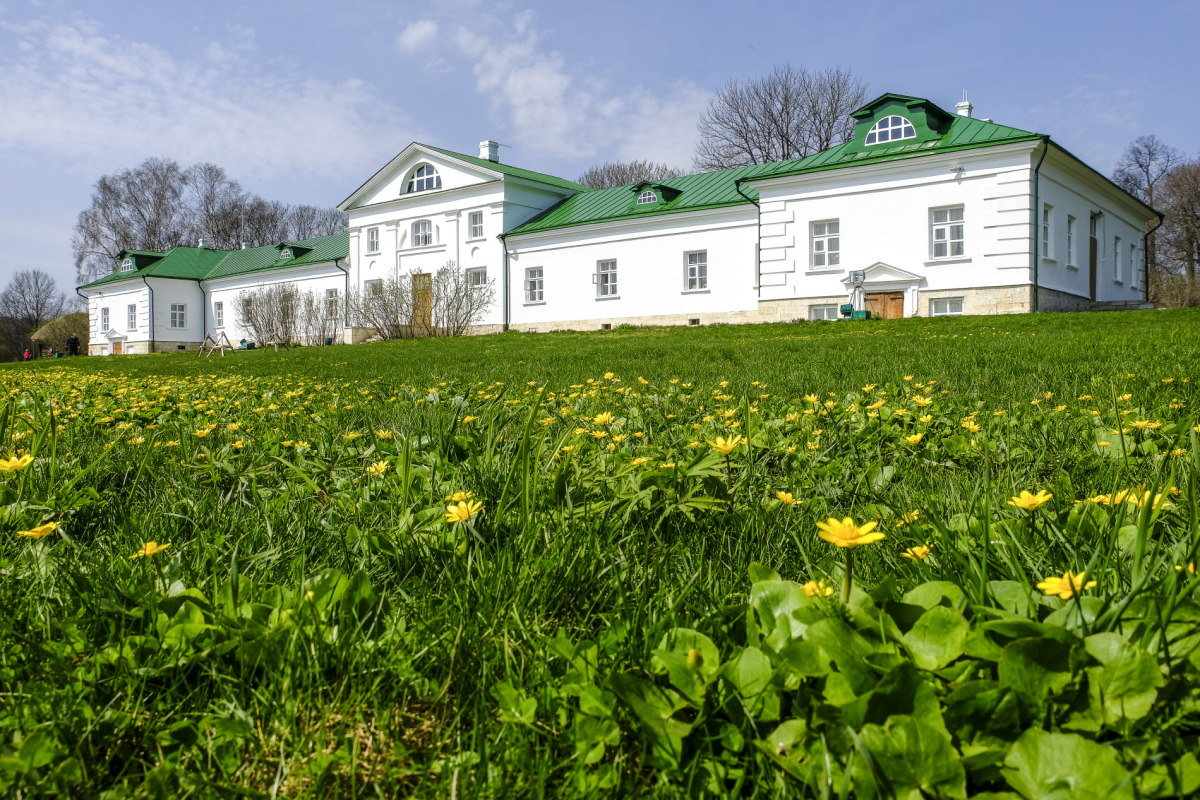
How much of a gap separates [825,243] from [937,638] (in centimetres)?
2242

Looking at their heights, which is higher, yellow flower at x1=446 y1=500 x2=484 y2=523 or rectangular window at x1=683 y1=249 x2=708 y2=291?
rectangular window at x1=683 y1=249 x2=708 y2=291

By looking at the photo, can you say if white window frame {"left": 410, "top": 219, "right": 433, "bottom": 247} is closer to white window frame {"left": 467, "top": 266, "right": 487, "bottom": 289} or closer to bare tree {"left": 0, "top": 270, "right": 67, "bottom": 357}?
white window frame {"left": 467, "top": 266, "right": 487, "bottom": 289}

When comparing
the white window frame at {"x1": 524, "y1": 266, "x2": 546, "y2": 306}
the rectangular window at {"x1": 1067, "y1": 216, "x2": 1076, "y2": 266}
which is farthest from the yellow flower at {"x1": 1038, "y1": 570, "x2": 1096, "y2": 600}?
the white window frame at {"x1": 524, "y1": 266, "x2": 546, "y2": 306}

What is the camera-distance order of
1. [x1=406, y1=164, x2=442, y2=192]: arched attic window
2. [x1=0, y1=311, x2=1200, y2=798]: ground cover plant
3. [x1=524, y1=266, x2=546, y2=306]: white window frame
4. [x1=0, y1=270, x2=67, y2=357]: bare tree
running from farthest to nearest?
[x1=0, y1=270, x2=67, y2=357]: bare tree → [x1=406, y1=164, x2=442, y2=192]: arched attic window → [x1=524, y1=266, x2=546, y2=306]: white window frame → [x1=0, y1=311, x2=1200, y2=798]: ground cover plant

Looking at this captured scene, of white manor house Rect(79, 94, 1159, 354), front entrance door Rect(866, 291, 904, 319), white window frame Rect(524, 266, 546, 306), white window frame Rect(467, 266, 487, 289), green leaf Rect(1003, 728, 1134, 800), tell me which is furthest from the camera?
white window frame Rect(467, 266, 487, 289)

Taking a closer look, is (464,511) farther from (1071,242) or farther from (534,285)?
(534,285)

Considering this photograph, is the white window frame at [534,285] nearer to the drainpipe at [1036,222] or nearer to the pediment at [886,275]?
the pediment at [886,275]

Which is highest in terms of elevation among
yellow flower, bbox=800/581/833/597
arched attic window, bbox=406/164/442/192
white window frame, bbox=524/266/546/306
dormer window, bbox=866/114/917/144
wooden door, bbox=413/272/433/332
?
arched attic window, bbox=406/164/442/192

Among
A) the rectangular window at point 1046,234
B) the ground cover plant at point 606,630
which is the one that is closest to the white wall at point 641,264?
the rectangular window at point 1046,234

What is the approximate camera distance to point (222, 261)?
139 feet

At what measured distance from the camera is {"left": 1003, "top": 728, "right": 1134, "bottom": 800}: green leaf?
0.72 m

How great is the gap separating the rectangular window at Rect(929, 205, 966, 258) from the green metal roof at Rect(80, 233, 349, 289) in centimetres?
2577

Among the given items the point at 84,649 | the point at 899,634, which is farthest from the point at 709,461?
the point at 84,649

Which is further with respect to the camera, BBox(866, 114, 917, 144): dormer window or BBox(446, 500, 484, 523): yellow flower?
BBox(866, 114, 917, 144): dormer window
